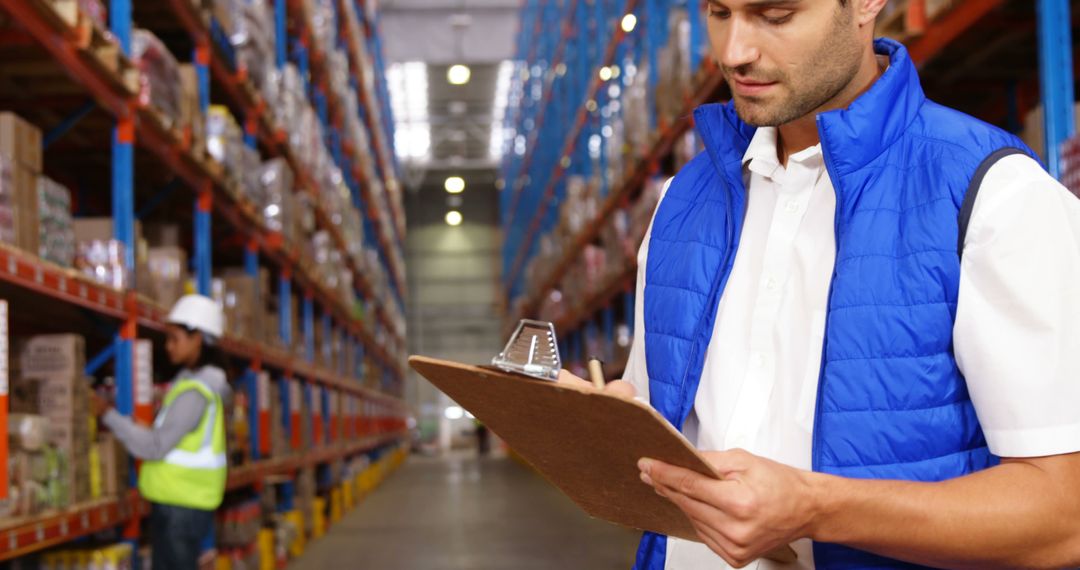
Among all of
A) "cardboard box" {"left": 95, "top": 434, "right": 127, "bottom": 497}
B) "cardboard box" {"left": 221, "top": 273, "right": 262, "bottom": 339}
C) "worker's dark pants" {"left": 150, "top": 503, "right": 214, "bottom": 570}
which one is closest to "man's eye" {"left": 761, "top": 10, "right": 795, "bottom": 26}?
"cardboard box" {"left": 95, "top": 434, "right": 127, "bottom": 497}

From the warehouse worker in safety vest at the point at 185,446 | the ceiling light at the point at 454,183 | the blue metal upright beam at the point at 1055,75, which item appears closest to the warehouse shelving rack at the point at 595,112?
the blue metal upright beam at the point at 1055,75

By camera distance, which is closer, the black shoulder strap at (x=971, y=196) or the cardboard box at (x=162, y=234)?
the black shoulder strap at (x=971, y=196)

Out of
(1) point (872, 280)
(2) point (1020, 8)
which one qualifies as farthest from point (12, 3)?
(2) point (1020, 8)

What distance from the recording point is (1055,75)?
12.8 ft

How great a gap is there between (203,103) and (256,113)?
145 cm

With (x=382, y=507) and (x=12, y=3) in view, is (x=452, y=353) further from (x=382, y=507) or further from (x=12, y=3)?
(x=12, y=3)

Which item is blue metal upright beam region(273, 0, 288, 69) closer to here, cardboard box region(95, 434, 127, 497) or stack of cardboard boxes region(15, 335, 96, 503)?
cardboard box region(95, 434, 127, 497)

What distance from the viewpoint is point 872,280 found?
4.75ft

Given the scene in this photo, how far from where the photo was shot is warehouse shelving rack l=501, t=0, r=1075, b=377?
3.91m

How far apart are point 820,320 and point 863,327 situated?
98 millimetres

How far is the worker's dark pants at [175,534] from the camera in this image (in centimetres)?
496

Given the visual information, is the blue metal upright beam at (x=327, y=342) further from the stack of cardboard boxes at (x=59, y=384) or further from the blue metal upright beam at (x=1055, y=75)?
the blue metal upright beam at (x=1055, y=75)

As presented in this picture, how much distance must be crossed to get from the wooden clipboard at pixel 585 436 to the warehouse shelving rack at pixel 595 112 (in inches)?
88.8

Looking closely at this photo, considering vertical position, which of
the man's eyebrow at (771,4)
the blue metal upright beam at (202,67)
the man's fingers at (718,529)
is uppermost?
the blue metal upright beam at (202,67)
